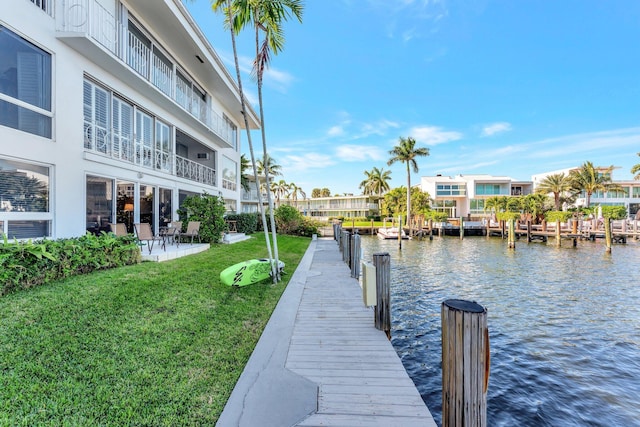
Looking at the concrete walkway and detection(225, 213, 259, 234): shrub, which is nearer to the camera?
the concrete walkway

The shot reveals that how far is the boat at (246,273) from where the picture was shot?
285 inches

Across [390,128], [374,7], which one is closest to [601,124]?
[390,128]

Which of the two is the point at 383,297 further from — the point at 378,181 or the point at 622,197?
the point at 622,197

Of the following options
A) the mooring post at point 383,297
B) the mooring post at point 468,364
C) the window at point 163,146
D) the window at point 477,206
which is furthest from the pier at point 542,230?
the mooring post at point 468,364

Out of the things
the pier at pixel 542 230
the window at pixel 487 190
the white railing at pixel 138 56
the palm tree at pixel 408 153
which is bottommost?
the pier at pixel 542 230

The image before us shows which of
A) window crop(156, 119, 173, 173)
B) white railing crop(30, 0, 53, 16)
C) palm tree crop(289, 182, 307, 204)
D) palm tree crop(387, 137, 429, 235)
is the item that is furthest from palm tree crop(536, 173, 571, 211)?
white railing crop(30, 0, 53, 16)

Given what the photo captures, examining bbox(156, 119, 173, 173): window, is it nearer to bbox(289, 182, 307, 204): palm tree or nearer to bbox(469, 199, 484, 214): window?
bbox(469, 199, 484, 214): window

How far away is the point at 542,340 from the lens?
7109 mm

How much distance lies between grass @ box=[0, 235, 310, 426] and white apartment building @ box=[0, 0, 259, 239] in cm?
324

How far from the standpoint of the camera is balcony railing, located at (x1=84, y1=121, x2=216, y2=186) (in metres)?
9.23

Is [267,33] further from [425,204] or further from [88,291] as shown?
[425,204]

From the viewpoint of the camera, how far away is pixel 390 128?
49312mm

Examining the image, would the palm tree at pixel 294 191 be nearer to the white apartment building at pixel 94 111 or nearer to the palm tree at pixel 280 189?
the palm tree at pixel 280 189

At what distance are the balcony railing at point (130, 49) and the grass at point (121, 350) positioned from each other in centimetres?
718
